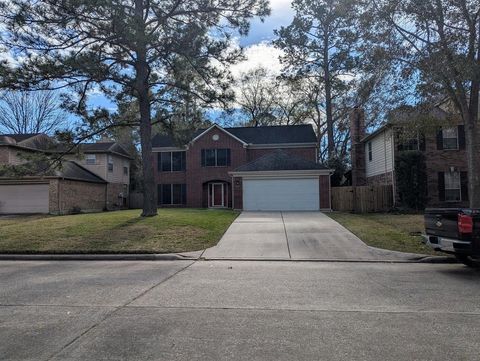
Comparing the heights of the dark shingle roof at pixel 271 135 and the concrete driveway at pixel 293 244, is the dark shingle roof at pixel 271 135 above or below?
above

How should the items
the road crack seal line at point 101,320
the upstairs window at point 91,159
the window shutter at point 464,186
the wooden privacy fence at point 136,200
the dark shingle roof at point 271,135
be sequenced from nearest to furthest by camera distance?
the road crack seal line at point 101,320 < the window shutter at point 464,186 < the dark shingle roof at point 271,135 < the upstairs window at point 91,159 < the wooden privacy fence at point 136,200

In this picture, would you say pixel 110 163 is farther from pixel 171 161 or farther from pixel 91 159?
pixel 171 161

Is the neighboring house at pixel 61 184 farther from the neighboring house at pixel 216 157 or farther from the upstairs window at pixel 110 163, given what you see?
the neighboring house at pixel 216 157

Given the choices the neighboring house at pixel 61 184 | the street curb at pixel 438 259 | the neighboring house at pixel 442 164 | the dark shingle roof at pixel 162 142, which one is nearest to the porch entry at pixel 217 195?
the dark shingle roof at pixel 162 142

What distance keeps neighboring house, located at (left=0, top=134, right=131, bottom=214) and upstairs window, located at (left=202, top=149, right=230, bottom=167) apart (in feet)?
26.8

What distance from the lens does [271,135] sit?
36.9 metres

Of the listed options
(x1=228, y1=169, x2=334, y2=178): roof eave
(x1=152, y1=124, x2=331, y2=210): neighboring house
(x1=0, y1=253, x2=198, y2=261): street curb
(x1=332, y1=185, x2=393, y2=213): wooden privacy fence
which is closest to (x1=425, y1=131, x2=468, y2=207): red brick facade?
(x1=332, y1=185, x2=393, y2=213): wooden privacy fence

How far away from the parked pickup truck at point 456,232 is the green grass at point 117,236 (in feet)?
22.6

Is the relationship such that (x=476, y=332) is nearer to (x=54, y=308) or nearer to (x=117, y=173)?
(x=54, y=308)

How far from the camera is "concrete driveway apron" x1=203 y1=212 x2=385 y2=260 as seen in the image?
503 inches

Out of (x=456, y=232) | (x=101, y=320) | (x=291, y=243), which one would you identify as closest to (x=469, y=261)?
(x=456, y=232)

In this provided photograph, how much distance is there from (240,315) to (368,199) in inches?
895

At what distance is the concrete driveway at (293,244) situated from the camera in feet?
41.7

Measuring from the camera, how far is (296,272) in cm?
1011
